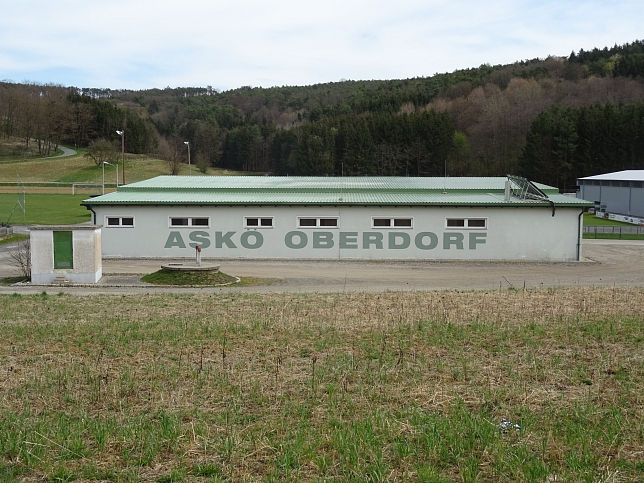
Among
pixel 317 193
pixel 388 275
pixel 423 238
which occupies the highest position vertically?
pixel 317 193

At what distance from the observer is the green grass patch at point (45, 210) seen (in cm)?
4984

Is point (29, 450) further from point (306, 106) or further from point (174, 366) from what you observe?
point (306, 106)

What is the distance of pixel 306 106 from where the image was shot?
175125 mm

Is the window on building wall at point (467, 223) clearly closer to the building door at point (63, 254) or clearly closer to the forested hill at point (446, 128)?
the building door at point (63, 254)

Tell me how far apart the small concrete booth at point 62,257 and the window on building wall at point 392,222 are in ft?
43.5

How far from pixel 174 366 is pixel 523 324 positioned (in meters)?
7.26

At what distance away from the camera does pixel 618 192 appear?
5997 centimetres

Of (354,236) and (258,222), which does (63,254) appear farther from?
(354,236)

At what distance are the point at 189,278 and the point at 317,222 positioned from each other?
30.2ft

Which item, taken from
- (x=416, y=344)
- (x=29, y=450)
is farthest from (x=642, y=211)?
(x=29, y=450)

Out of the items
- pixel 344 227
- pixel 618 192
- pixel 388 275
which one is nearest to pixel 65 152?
pixel 618 192

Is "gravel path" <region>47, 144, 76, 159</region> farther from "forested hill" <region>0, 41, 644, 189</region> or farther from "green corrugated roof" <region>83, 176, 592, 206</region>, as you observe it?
"green corrugated roof" <region>83, 176, 592, 206</region>

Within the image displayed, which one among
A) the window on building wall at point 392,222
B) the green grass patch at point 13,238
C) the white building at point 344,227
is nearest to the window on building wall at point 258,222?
the white building at point 344,227

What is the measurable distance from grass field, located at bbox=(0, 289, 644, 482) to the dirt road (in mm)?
8983
